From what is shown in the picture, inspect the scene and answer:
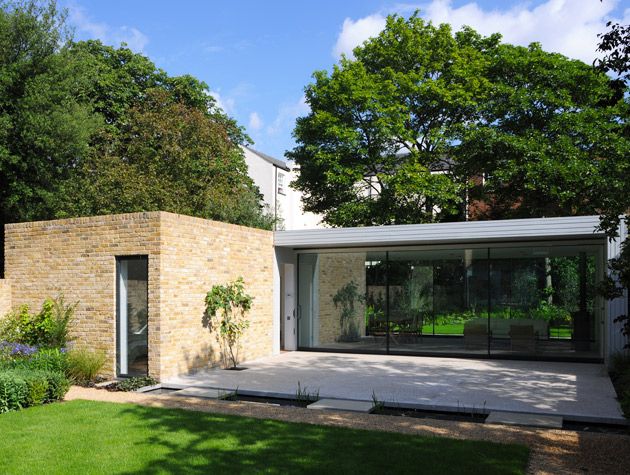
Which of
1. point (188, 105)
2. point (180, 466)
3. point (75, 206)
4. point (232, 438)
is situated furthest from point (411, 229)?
point (188, 105)

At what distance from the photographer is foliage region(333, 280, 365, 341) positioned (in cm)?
1612

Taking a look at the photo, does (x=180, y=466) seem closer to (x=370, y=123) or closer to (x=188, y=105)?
(x=370, y=123)

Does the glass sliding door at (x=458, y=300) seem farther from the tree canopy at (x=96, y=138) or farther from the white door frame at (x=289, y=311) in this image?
the tree canopy at (x=96, y=138)

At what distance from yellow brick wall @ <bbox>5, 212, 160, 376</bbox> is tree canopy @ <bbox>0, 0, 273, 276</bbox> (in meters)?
5.58

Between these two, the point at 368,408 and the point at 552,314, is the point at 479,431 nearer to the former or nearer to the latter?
the point at 368,408

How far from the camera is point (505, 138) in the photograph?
22406mm

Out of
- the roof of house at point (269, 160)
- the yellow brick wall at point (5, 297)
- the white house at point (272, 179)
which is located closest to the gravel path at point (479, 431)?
the yellow brick wall at point (5, 297)

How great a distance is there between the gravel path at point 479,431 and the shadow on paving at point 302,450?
0.31 m

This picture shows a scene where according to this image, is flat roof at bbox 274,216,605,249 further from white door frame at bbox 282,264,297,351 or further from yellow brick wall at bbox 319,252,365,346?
white door frame at bbox 282,264,297,351

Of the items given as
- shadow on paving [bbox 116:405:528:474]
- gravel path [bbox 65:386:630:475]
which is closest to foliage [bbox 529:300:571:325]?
gravel path [bbox 65:386:630:475]

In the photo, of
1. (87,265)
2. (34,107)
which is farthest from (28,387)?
(34,107)

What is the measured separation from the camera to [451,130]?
25375 millimetres

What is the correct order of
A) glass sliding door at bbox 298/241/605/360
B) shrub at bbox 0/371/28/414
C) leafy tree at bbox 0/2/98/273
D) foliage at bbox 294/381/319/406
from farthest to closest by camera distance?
1. leafy tree at bbox 0/2/98/273
2. glass sliding door at bbox 298/241/605/360
3. foliage at bbox 294/381/319/406
4. shrub at bbox 0/371/28/414

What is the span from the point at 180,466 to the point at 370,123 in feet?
70.5
